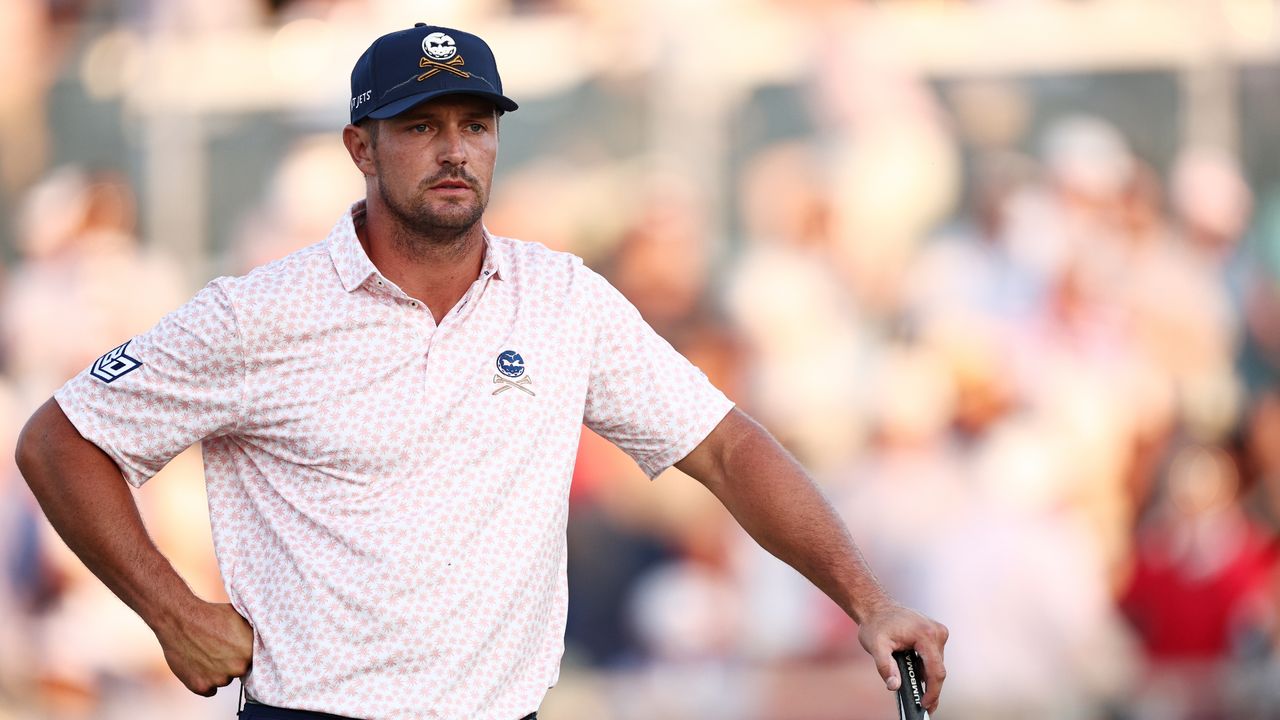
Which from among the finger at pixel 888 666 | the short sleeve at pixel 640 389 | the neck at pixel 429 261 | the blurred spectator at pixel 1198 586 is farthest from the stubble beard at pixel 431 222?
the blurred spectator at pixel 1198 586

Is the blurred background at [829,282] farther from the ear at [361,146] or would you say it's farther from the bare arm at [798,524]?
the ear at [361,146]

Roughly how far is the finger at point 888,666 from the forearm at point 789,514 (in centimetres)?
11

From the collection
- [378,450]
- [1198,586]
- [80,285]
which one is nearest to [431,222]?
[378,450]

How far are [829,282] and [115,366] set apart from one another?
4.75m

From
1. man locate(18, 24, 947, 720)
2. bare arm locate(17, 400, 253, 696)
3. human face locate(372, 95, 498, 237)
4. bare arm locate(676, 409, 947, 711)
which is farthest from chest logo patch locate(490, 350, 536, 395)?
bare arm locate(17, 400, 253, 696)

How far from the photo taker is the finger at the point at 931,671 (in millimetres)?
3139

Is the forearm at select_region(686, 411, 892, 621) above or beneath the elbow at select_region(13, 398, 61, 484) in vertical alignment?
above

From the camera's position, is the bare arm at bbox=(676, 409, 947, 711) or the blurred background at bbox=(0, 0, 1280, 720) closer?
the bare arm at bbox=(676, 409, 947, 711)

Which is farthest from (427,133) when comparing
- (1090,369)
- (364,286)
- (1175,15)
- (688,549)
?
(1175,15)

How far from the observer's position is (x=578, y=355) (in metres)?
3.32

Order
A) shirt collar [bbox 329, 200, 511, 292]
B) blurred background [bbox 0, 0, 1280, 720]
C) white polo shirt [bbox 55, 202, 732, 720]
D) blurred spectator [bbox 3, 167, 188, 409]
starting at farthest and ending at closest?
blurred spectator [bbox 3, 167, 188, 409] < blurred background [bbox 0, 0, 1280, 720] < shirt collar [bbox 329, 200, 511, 292] < white polo shirt [bbox 55, 202, 732, 720]

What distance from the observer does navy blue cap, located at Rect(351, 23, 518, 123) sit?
3184 mm

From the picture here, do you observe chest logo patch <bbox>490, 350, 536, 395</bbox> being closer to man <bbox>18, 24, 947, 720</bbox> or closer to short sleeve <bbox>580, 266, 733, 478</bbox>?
man <bbox>18, 24, 947, 720</bbox>

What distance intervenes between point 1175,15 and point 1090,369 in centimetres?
163
